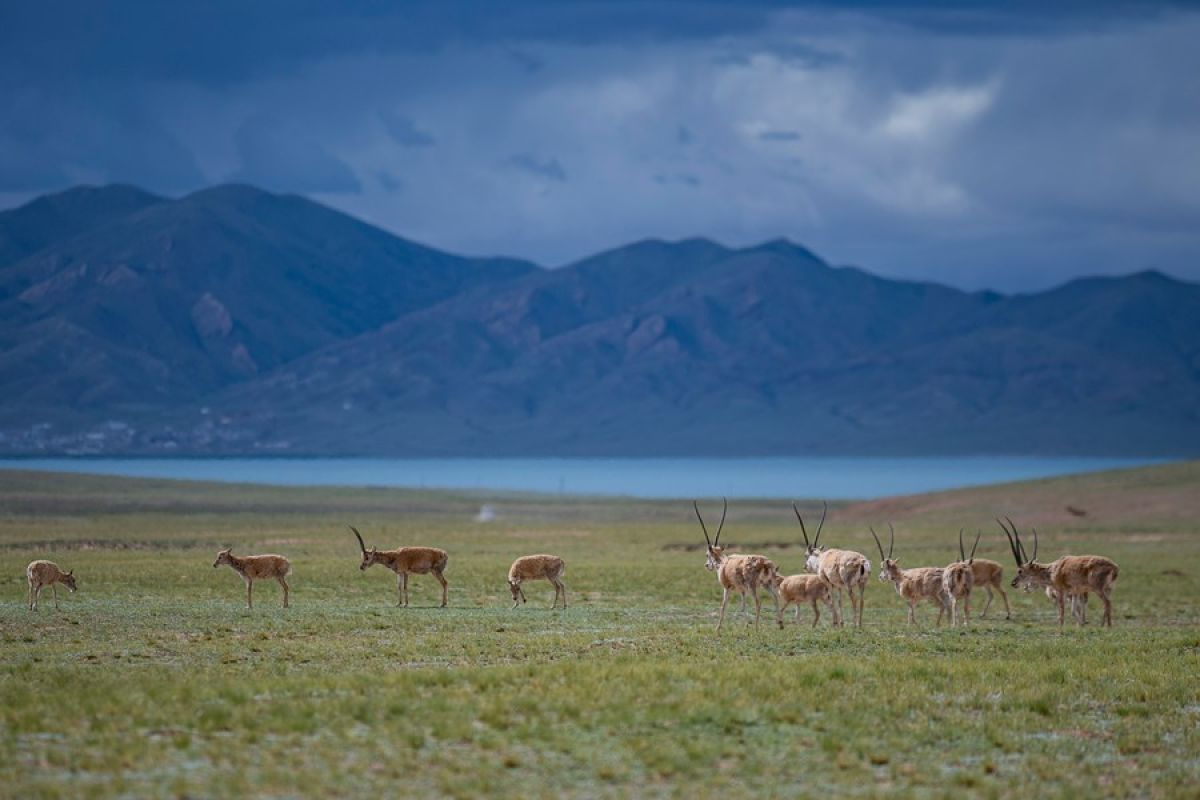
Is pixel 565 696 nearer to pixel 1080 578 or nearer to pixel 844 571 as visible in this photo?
pixel 844 571

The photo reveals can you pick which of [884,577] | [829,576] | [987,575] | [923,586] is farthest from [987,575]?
[829,576]

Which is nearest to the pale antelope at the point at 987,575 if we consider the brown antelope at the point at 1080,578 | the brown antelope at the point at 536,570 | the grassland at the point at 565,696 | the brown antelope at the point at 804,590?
the grassland at the point at 565,696

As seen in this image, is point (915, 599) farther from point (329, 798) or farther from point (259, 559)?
point (329, 798)

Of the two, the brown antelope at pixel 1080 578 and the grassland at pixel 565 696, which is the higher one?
the brown antelope at pixel 1080 578

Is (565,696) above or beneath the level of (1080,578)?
beneath

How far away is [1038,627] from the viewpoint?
2834 centimetres

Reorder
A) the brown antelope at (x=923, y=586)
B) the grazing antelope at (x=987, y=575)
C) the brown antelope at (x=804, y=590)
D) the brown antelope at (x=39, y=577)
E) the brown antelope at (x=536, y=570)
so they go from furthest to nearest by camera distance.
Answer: the brown antelope at (x=536, y=570), the grazing antelope at (x=987, y=575), the brown antelope at (x=923, y=586), the brown antelope at (x=39, y=577), the brown antelope at (x=804, y=590)

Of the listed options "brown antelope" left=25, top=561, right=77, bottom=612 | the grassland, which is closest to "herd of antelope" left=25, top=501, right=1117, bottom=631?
"brown antelope" left=25, top=561, right=77, bottom=612

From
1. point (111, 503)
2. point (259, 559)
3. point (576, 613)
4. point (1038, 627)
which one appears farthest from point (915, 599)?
point (111, 503)

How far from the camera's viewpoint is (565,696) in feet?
56.5

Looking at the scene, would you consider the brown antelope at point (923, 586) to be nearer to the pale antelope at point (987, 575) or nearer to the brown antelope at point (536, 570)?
the pale antelope at point (987, 575)

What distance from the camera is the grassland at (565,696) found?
14172 millimetres

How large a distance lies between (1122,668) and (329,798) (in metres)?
11.9

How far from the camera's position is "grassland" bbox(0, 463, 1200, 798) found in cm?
1417
